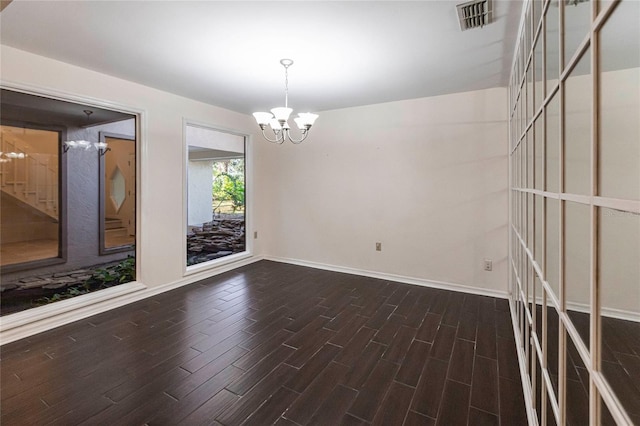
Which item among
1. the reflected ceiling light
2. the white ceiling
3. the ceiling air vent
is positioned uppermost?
the white ceiling

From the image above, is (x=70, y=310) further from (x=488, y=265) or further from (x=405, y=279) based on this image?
(x=488, y=265)

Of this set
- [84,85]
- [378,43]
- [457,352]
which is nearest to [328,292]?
[457,352]

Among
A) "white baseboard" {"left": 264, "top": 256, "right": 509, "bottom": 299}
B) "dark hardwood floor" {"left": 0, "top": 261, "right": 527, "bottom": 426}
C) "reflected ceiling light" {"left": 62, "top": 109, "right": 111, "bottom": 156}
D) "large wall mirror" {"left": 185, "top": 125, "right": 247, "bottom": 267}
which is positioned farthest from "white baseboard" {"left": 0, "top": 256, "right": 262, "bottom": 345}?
"white baseboard" {"left": 264, "top": 256, "right": 509, "bottom": 299}

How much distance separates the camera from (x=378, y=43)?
2352mm

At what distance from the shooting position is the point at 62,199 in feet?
10.6

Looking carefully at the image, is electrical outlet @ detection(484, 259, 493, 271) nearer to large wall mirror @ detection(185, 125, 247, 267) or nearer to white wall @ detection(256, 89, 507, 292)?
white wall @ detection(256, 89, 507, 292)

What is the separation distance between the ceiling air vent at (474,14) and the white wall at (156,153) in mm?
3298

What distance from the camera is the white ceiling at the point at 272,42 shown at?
1942 mm

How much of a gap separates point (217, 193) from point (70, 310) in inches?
108

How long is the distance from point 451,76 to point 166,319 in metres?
3.77

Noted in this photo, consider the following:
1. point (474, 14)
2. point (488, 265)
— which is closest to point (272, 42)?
point (474, 14)

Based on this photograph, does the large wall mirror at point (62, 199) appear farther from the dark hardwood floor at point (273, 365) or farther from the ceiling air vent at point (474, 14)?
the ceiling air vent at point (474, 14)

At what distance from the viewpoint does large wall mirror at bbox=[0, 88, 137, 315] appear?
9.25 feet

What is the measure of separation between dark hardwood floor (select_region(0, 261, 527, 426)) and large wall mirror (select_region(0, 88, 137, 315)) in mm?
610
